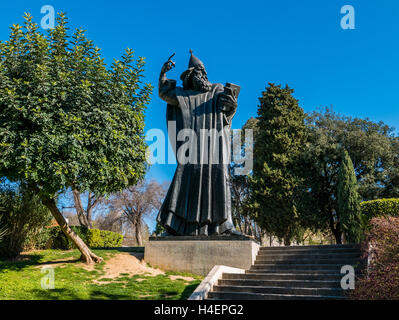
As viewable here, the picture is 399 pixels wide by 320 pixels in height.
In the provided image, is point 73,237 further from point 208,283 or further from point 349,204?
point 349,204

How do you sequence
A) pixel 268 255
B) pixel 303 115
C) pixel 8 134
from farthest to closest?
pixel 303 115 < pixel 268 255 < pixel 8 134

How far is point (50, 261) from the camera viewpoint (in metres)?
8.99

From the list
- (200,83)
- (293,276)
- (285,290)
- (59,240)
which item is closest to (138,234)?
(59,240)

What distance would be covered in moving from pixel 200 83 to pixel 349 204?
1233 cm

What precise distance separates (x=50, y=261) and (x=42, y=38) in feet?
19.2

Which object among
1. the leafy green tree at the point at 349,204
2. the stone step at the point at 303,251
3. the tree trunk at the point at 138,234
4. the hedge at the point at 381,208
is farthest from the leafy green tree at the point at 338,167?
the tree trunk at the point at 138,234

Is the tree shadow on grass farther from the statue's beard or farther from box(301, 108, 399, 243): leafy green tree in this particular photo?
box(301, 108, 399, 243): leafy green tree

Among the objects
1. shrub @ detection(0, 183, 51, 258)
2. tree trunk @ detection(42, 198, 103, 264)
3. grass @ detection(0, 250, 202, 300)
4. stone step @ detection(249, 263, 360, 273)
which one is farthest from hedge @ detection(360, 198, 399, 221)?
shrub @ detection(0, 183, 51, 258)

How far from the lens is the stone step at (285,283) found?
6.32 metres

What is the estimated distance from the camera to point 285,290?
20.4ft

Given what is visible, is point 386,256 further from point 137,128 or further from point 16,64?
point 16,64

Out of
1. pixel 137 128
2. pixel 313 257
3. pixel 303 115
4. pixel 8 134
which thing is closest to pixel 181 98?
pixel 137 128

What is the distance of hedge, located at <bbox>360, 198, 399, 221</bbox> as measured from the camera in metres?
10.8

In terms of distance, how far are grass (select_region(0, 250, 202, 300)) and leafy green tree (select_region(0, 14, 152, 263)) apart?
1043 millimetres
